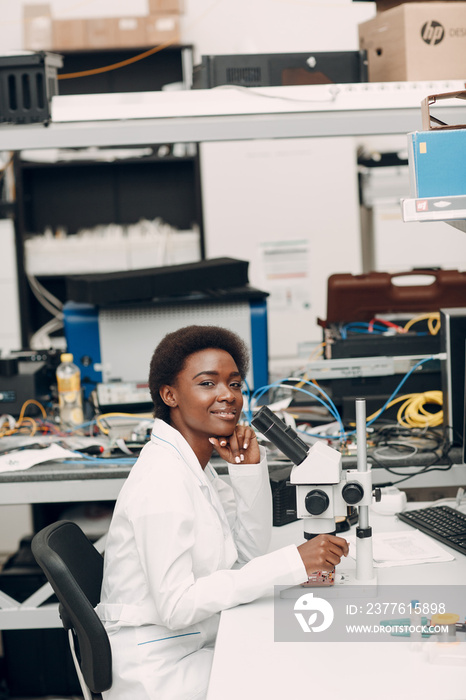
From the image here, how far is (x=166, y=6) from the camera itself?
4023mm

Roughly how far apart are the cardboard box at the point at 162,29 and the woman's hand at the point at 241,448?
2.95 m

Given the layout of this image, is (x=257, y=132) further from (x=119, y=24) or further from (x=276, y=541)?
(x=119, y=24)

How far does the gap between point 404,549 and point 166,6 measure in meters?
3.25

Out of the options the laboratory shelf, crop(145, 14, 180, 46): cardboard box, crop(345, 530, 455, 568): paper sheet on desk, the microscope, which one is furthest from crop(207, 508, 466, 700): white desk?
crop(145, 14, 180, 46): cardboard box

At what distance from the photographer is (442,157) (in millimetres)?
1440

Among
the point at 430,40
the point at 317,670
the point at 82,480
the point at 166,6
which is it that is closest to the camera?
the point at 317,670

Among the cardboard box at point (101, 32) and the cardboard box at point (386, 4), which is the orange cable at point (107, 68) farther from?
the cardboard box at point (386, 4)

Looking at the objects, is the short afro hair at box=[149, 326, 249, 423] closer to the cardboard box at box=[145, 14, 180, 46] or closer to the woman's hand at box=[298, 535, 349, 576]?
the woman's hand at box=[298, 535, 349, 576]

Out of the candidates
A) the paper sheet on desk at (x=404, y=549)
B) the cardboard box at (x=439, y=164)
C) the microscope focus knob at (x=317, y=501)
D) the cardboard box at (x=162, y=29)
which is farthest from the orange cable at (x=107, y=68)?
the microscope focus knob at (x=317, y=501)

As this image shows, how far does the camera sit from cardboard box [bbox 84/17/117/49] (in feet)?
13.4

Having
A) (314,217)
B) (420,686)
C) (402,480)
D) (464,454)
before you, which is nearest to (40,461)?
(402,480)

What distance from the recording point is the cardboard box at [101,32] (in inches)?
161

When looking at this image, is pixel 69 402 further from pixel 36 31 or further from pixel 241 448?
pixel 36 31

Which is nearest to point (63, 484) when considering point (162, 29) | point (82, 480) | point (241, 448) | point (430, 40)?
point (82, 480)
